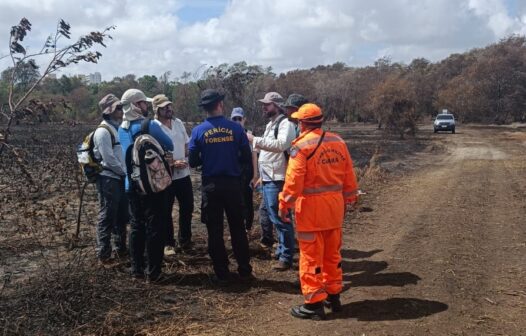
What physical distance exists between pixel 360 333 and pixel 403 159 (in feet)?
57.1

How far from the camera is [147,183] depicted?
5.11 m

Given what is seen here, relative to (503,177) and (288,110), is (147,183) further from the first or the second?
(503,177)

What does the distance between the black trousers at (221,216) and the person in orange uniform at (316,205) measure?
2.65ft

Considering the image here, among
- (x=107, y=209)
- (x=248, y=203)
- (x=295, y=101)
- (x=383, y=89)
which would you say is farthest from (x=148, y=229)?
(x=383, y=89)

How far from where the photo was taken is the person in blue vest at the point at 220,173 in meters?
5.26

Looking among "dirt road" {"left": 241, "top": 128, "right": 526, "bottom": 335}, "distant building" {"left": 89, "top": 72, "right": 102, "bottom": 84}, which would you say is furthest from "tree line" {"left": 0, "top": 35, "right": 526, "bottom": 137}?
"dirt road" {"left": 241, "top": 128, "right": 526, "bottom": 335}

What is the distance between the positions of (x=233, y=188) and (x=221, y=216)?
1.11 feet

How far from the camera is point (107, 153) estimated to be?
577 cm

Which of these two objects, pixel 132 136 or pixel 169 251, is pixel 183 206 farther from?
pixel 132 136

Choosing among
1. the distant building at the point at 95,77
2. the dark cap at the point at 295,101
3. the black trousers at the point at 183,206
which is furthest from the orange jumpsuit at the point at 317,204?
the distant building at the point at 95,77

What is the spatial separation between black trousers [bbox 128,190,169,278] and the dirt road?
118 cm

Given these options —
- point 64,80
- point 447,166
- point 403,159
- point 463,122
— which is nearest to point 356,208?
point 447,166

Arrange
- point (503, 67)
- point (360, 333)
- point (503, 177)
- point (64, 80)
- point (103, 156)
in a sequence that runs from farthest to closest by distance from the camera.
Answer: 1. point (503, 67)
2. point (64, 80)
3. point (503, 177)
4. point (103, 156)
5. point (360, 333)

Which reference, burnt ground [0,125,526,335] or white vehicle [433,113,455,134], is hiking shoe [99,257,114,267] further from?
white vehicle [433,113,455,134]
